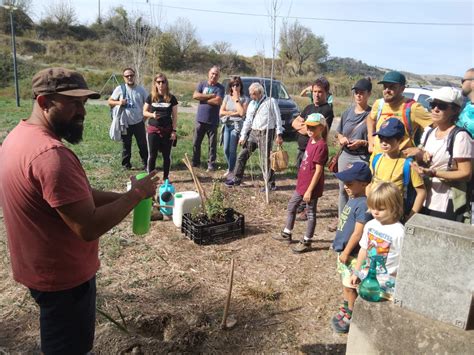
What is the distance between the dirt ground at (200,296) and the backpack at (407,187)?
3.66ft

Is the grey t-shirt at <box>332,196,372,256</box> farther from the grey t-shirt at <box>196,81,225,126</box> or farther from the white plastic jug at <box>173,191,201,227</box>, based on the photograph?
the grey t-shirt at <box>196,81,225,126</box>

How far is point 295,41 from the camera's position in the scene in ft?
109

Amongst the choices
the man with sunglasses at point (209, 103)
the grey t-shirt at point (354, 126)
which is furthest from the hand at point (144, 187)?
the man with sunglasses at point (209, 103)

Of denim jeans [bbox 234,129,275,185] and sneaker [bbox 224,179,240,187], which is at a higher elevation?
denim jeans [bbox 234,129,275,185]

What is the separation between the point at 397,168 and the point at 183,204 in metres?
2.80

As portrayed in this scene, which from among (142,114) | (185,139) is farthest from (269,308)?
(185,139)

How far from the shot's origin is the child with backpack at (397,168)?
3.31 m

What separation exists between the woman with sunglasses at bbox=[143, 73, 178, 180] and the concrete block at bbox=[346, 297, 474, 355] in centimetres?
481

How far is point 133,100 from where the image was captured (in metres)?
7.13

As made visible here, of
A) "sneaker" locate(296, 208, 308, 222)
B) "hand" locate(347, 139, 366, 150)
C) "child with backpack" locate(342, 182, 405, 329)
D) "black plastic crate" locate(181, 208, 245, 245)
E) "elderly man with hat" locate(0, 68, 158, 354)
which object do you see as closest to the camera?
"elderly man with hat" locate(0, 68, 158, 354)

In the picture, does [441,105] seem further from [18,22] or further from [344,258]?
[18,22]

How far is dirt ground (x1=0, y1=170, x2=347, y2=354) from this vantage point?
10.0 ft

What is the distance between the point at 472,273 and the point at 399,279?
0.39m

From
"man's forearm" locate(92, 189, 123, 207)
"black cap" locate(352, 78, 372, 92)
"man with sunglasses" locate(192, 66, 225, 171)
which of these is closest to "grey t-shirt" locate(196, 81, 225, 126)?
"man with sunglasses" locate(192, 66, 225, 171)
